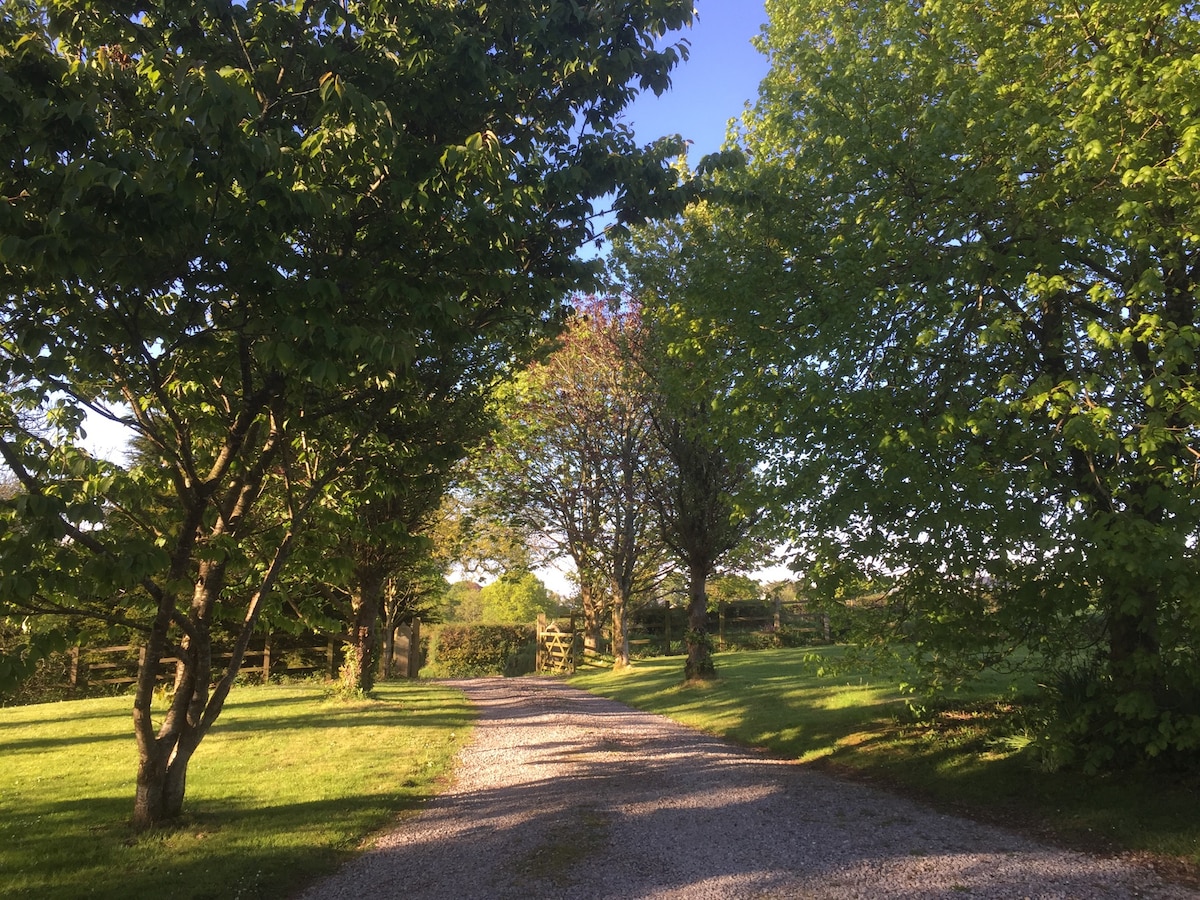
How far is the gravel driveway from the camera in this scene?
5.29m

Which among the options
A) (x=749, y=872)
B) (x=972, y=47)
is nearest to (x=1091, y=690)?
(x=749, y=872)

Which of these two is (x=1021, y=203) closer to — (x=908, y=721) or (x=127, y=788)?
(x=908, y=721)

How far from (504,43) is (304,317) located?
3403 millimetres

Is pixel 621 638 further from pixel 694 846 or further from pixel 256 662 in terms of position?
pixel 694 846

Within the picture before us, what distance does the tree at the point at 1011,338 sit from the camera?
605 centimetres

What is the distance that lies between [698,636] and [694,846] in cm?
1192

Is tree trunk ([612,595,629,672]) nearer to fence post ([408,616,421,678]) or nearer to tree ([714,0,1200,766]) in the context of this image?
fence post ([408,616,421,678])

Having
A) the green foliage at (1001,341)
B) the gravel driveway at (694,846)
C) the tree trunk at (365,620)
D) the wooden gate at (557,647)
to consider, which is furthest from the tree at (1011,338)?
the wooden gate at (557,647)

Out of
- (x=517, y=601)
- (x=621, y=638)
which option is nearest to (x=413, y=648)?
(x=621, y=638)

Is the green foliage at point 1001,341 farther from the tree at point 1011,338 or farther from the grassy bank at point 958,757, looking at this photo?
the grassy bank at point 958,757

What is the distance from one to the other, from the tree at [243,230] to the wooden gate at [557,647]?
2278cm

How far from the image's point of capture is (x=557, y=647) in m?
30.2

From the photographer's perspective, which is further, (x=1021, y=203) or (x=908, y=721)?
(x=908, y=721)

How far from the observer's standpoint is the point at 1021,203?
23.1ft
